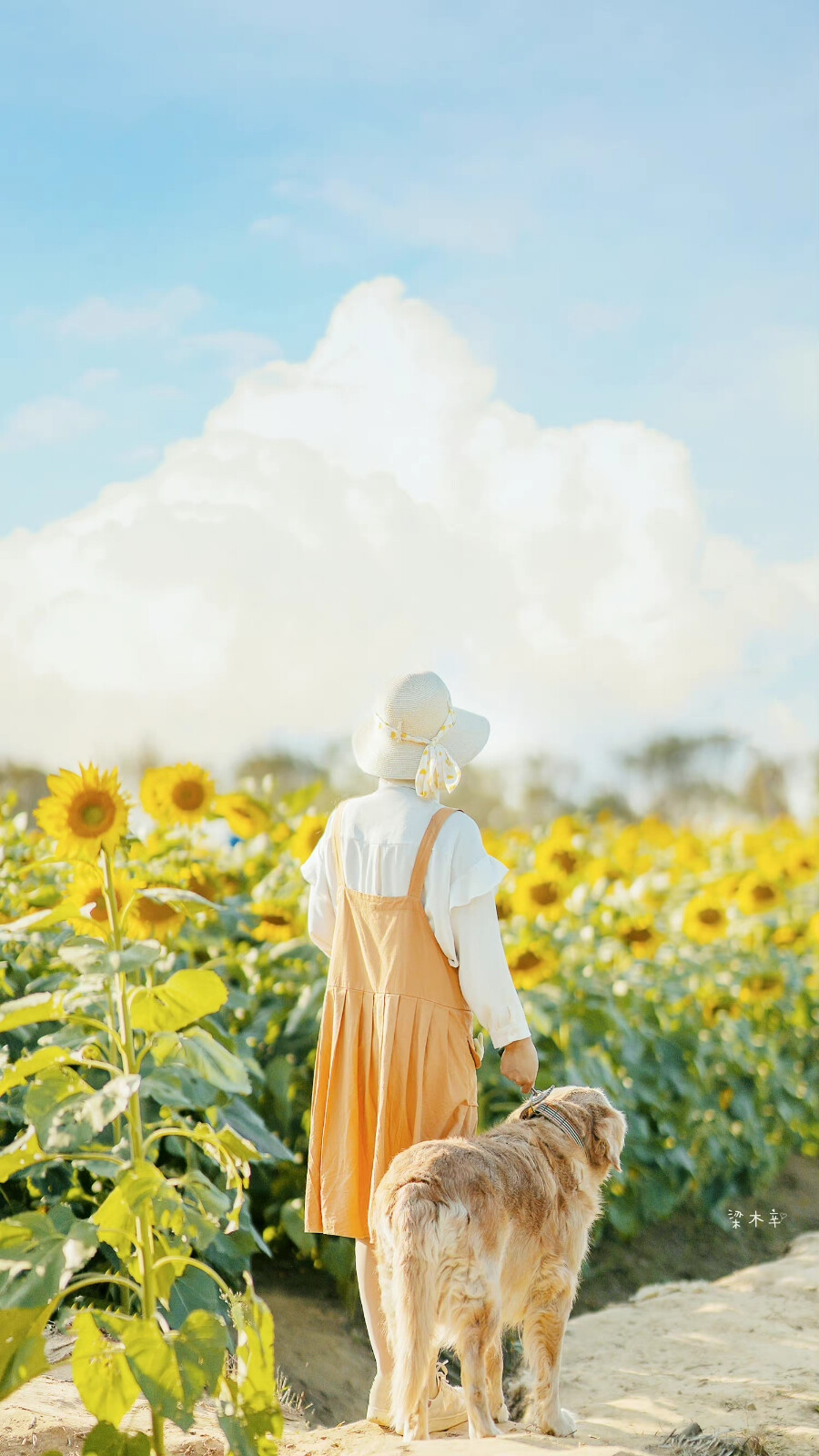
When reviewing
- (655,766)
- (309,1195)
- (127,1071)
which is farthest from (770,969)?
(655,766)

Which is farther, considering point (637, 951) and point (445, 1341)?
point (637, 951)

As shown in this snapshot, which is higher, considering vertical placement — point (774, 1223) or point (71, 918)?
point (71, 918)

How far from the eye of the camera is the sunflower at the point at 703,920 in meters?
6.96

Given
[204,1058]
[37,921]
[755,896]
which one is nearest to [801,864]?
[755,896]

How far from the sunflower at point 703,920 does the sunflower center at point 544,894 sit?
4.61ft

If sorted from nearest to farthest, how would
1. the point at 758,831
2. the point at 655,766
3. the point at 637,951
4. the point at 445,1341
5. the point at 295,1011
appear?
the point at 445,1341 < the point at 295,1011 < the point at 637,951 < the point at 758,831 < the point at 655,766

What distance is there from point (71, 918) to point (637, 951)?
160 inches

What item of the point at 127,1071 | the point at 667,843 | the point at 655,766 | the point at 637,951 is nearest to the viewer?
the point at 127,1071

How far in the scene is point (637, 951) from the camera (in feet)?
20.4

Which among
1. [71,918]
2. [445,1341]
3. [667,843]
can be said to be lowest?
[445,1341]

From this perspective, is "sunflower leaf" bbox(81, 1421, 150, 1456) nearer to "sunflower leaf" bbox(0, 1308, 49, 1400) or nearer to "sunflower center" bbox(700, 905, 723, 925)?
"sunflower leaf" bbox(0, 1308, 49, 1400)

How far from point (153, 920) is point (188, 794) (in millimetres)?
655

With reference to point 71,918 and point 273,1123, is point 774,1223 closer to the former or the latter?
point 273,1123

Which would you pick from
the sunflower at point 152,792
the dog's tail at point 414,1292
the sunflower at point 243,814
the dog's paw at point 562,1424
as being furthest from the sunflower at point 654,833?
the dog's tail at point 414,1292
